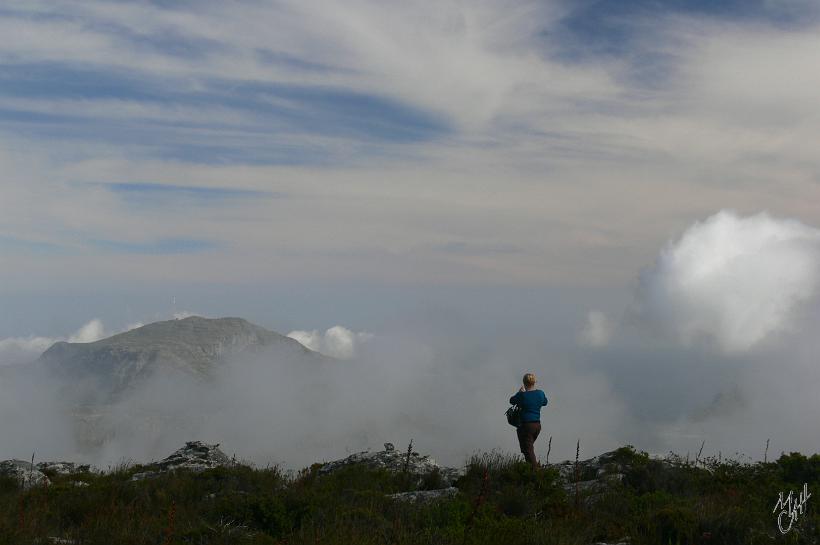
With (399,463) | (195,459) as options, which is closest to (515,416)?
(399,463)

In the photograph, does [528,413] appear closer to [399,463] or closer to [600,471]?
[600,471]

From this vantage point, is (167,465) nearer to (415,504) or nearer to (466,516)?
(415,504)

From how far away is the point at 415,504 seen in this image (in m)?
10.2

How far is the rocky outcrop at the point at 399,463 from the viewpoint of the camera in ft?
47.9

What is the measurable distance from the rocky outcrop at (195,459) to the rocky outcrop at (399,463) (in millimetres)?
2923

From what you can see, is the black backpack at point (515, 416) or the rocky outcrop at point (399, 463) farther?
the black backpack at point (515, 416)

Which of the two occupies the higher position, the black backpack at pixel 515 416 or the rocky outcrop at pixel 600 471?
the black backpack at pixel 515 416

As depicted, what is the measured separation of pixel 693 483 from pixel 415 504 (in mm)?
5648

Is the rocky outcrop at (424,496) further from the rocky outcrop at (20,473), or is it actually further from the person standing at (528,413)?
the rocky outcrop at (20,473)

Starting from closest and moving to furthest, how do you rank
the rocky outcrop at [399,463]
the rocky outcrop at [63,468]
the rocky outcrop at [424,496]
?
the rocky outcrop at [424,496]
the rocky outcrop at [399,463]
the rocky outcrop at [63,468]

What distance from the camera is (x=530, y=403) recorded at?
14859mm

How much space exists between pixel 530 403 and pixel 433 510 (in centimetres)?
622

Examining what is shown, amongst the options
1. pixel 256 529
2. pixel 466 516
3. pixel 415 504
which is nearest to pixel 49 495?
pixel 256 529

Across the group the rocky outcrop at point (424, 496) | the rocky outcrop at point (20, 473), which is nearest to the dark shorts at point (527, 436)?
the rocky outcrop at point (424, 496)
